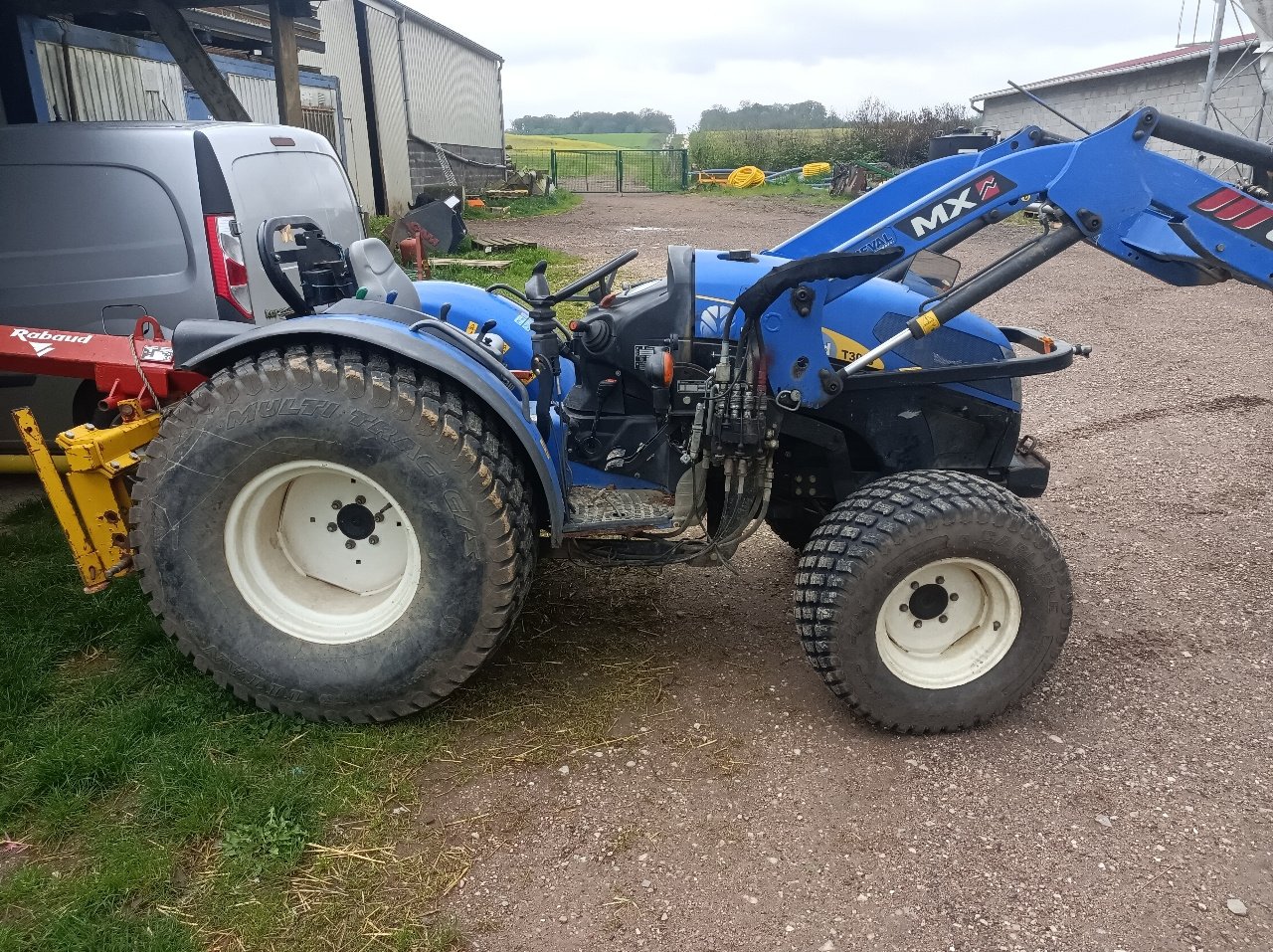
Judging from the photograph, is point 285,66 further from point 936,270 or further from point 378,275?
point 936,270

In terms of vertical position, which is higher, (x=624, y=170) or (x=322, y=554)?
(x=624, y=170)

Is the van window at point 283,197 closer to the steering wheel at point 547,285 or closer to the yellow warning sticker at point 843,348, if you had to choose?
the steering wheel at point 547,285

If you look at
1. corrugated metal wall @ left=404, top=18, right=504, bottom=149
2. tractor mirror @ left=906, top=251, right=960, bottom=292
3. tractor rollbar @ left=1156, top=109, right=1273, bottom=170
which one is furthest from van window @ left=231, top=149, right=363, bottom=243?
corrugated metal wall @ left=404, top=18, right=504, bottom=149

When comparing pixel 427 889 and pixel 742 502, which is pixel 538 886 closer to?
pixel 427 889

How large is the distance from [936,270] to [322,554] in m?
2.63

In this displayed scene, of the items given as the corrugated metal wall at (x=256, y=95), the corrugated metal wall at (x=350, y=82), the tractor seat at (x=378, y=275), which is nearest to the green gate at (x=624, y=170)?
the corrugated metal wall at (x=350, y=82)

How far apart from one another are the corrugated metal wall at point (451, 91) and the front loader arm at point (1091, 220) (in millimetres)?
18744

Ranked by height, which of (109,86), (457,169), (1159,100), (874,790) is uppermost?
(1159,100)

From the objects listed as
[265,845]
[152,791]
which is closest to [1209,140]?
[265,845]

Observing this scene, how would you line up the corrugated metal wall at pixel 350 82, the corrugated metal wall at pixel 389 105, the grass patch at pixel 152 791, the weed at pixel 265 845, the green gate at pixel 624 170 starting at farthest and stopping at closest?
1. the green gate at pixel 624 170
2. the corrugated metal wall at pixel 389 105
3. the corrugated metal wall at pixel 350 82
4. the weed at pixel 265 845
5. the grass patch at pixel 152 791

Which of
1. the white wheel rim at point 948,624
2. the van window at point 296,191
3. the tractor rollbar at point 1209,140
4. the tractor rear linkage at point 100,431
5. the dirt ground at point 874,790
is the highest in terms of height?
the tractor rollbar at point 1209,140

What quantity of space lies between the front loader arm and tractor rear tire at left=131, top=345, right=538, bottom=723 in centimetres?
100

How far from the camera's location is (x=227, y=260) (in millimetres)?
4539

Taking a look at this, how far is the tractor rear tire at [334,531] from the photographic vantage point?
265 centimetres
